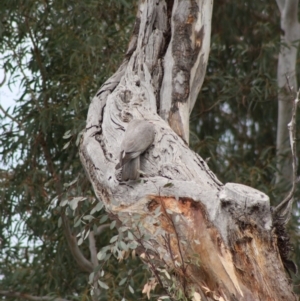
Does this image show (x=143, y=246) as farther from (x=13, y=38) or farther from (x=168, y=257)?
(x=13, y=38)

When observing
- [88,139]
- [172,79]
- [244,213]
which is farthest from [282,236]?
[172,79]

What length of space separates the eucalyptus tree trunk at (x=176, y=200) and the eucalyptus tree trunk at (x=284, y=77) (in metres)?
2.84

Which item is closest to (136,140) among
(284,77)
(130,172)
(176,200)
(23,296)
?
(130,172)

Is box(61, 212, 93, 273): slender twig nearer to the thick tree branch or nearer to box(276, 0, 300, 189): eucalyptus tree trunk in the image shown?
the thick tree branch

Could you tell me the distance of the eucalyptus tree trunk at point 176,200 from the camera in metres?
2.06

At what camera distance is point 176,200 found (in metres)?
2.29

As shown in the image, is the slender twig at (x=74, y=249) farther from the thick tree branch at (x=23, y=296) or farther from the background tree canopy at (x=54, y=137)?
the thick tree branch at (x=23, y=296)

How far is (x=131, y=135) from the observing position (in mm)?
2604

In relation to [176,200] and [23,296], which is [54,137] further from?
[176,200]

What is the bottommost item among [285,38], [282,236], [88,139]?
[282,236]

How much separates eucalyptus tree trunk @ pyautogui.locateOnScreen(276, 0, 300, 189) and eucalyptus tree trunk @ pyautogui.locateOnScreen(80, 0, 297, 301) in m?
2.84

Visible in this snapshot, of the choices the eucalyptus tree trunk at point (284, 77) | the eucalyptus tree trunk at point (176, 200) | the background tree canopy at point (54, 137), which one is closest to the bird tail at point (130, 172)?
the eucalyptus tree trunk at point (176, 200)

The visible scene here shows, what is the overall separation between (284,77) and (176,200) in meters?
4.19

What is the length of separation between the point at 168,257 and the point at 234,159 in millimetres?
4091
